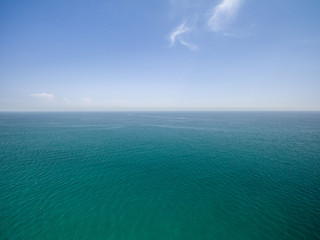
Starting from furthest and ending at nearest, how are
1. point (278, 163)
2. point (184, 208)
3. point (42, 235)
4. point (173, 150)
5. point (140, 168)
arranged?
1. point (173, 150)
2. point (278, 163)
3. point (140, 168)
4. point (184, 208)
5. point (42, 235)

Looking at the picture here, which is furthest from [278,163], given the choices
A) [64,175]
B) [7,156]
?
[7,156]

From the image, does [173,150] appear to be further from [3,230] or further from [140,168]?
[3,230]

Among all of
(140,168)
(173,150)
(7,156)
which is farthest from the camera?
(173,150)

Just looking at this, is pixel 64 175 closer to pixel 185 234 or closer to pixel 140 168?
pixel 140 168

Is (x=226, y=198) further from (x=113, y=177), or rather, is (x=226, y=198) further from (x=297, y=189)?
(x=113, y=177)

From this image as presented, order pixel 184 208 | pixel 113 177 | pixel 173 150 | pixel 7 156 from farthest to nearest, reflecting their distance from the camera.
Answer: pixel 173 150 → pixel 7 156 → pixel 113 177 → pixel 184 208

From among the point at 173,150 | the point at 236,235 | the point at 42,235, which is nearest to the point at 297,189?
the point at 236,235

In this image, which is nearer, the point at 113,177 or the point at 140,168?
the point at 113,177

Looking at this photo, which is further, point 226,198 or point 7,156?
point 7,156

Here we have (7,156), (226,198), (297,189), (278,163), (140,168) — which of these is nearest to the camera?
(226,198)
